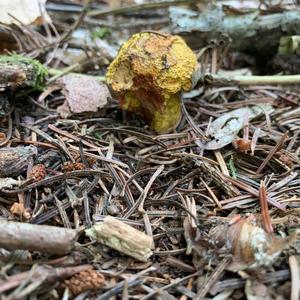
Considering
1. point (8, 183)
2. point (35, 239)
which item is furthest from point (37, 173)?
point (35, 239)

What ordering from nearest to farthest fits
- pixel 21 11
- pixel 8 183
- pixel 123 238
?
pixel 123 238
pixel 8 183
pixel 21 11

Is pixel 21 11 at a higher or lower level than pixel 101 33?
higher

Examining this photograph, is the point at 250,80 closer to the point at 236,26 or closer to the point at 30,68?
the point at 236,26

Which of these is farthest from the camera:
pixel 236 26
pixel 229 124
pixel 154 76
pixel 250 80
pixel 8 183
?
pixel 236 26

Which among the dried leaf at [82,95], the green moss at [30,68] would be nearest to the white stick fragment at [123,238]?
the dried leaf at [82,95]

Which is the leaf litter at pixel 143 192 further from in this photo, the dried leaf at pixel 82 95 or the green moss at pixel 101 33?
the green moss at pixel 101 33

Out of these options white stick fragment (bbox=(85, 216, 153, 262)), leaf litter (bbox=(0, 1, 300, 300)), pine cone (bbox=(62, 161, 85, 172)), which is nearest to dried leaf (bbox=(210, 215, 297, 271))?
leaf litter (bbox=(0, 1, 300, 300))

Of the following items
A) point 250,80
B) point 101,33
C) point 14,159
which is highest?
point 101,33

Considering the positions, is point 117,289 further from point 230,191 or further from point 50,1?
point 50,1
